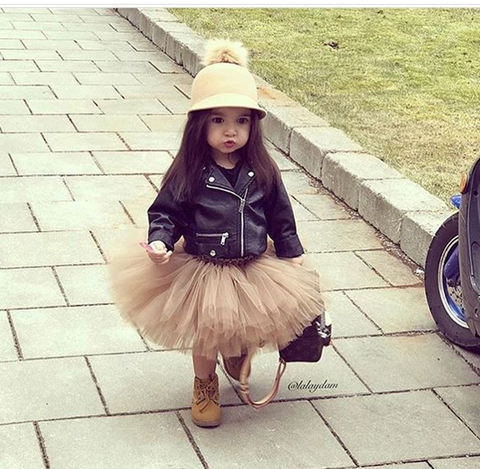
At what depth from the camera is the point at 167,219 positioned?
366 centimetres

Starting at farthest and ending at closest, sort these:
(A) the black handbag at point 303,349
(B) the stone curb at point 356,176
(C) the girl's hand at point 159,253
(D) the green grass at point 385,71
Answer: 1. (D) the green grass at point 385,71
2. (B) the stone curb at point 356,176
3. (A) the black handbag at point 303,349
4. (C) the girl's hand at point 159,253

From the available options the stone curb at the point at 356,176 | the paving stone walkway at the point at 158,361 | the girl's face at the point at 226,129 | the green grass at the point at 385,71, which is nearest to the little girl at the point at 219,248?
the girl's face at the point at 226,129

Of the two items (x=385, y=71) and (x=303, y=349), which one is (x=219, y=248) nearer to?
(x=303, y=349)

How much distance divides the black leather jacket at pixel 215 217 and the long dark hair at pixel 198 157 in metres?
0.02

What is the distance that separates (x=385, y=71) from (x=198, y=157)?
5.88 m

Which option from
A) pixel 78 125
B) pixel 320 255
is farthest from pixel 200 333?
pixel 78 125

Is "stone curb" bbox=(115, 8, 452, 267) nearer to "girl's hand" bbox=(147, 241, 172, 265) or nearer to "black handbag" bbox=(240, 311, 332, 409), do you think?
"black handbag" bbox=(240, 311, 332, 409)

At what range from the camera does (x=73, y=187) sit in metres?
6.35

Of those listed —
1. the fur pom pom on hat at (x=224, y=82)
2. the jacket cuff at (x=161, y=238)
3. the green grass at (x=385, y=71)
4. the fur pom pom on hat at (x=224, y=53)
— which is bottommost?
the green grass at (x=385, y=71)

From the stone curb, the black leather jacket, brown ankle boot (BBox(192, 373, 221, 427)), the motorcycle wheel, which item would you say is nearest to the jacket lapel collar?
the black leather jacket

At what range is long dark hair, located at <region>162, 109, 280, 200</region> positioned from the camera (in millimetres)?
3662

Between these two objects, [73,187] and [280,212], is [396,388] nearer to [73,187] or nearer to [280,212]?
[280,212]

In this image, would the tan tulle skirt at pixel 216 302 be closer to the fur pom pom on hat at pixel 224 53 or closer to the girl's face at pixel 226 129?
the girl's face at pixel 226 129

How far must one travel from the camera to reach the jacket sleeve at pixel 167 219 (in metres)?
3.62
